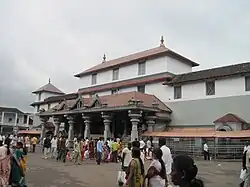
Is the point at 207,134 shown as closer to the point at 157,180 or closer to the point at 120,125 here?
the point at 120,125

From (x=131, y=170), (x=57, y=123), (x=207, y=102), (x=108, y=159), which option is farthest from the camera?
(x=57, y=123)

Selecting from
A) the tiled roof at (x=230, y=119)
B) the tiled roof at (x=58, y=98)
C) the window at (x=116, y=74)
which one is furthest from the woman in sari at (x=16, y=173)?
the tiled roof at (x=58, y=98)

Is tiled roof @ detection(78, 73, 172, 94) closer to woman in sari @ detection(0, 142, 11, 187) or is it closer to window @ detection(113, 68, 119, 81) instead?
window @ detection(113, 68, 119, 81)

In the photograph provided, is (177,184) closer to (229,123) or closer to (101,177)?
(101,177)

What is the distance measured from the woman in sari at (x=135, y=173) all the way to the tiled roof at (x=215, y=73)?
2070cm

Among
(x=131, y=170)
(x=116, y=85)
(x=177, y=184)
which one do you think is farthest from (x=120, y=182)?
(x=116, y=85)

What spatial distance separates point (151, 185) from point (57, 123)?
31552 millimetres

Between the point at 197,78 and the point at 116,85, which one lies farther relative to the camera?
the point at 116,85

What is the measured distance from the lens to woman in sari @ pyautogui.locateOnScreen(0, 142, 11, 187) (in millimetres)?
8977

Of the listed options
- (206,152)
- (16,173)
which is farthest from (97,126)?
(16,173)

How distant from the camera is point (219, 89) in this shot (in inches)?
1079

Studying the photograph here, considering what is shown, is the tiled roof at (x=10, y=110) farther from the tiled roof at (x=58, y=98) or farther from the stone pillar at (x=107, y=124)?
the stone pillar at (x=107, y=124)

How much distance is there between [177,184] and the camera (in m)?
3.09

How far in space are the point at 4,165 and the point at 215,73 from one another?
2276 centimetres
